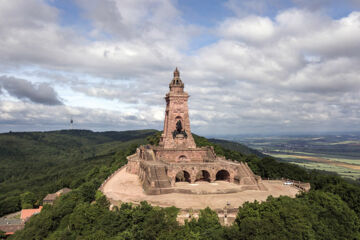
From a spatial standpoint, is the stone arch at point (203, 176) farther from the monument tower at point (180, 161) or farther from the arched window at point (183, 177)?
the arched window at point (183, 177)

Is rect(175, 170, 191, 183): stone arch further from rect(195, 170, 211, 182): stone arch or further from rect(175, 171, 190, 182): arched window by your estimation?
rect(195, 170, 211, 182): stone arch

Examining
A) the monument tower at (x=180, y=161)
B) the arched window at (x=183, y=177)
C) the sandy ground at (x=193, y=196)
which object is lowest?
the sandy ground at (x=193, y=196)

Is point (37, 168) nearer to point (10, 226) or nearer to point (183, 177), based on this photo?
point (10, 226)

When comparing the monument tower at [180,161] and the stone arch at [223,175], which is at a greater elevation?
the monument tower at [180,161]

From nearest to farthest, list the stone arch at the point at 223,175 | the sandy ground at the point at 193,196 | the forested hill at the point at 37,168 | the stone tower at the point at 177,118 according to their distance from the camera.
Answer: 1. the sandy ground at the point at 193,196
2. the stone arch at the point at 223,175
3. the stone tower at the point at 177,118
4. the forested hill at the point at 37,168

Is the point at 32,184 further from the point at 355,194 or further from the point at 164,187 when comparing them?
the point at 355,194

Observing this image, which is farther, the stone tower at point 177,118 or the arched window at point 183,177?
the stone tower at point 177,118

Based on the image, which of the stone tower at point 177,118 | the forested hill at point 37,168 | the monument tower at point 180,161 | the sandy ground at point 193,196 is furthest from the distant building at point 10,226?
the stone tower at point 177,118

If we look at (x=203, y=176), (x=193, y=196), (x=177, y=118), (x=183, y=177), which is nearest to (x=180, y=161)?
(x=183, y=177)
